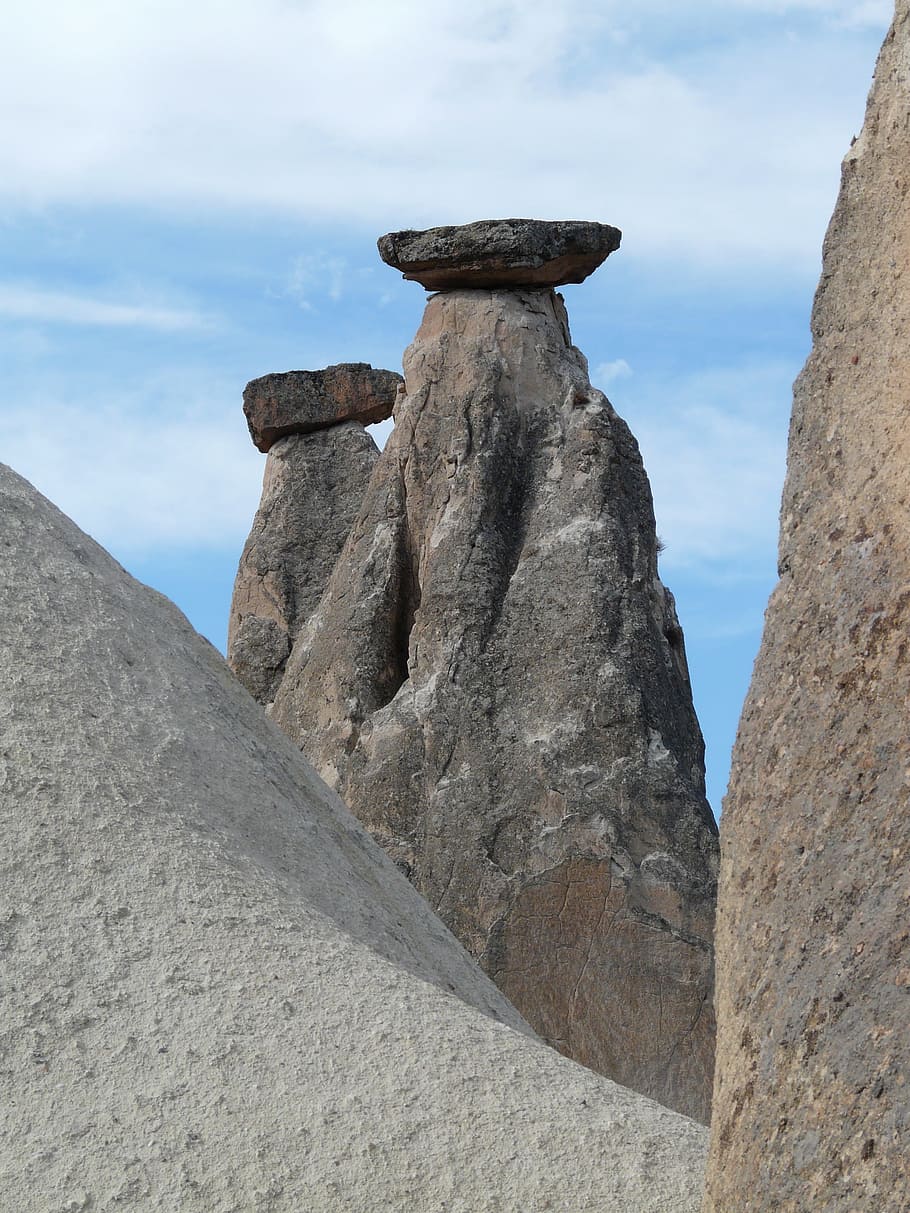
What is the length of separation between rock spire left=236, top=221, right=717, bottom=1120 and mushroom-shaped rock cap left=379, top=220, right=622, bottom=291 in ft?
0.08

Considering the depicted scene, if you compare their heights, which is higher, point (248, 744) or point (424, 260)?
point (424, 260)

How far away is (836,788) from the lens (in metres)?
2.98

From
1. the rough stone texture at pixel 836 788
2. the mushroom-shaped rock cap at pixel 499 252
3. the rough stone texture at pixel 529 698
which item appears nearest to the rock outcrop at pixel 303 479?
the rough stone texture at pixel 529 698

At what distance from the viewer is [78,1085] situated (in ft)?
12.5

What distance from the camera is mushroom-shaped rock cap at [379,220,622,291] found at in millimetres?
11414

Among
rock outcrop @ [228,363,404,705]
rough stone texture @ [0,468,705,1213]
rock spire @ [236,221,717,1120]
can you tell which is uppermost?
rock outcrop @ [228,363,404,705]

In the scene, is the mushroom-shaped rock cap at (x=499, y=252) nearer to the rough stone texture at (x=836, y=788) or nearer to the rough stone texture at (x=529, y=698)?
the rough stone texture at (x=529, y=698)

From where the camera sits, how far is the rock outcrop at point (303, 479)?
13789 millimetres

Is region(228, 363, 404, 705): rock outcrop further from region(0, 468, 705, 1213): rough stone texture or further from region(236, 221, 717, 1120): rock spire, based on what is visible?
region(0, 468, 705, 1213): rough stone texture

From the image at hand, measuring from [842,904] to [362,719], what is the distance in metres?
7.89

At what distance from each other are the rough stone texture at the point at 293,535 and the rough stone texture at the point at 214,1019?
8.19m

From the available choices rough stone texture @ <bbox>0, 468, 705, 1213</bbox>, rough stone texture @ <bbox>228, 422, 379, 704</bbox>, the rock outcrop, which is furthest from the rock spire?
rough stone texture @ <bbox>0, 468, 705, 1213</bbox>

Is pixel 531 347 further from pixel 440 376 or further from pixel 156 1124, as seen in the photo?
pixel 156 1124

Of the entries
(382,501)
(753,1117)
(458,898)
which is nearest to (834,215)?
(753,1117)
